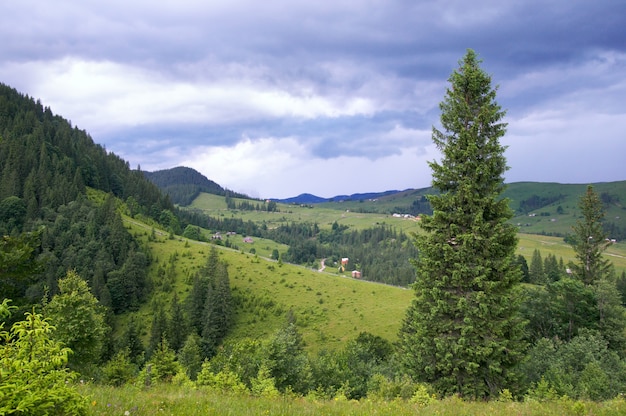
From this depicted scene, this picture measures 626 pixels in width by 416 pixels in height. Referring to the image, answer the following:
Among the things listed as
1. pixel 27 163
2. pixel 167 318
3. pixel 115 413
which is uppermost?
pixel 27 163

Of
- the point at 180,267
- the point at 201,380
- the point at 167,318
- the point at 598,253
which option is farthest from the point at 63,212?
the point at 598,253

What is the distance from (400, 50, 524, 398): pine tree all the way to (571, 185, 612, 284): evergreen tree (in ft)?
177

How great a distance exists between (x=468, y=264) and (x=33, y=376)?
21576mm

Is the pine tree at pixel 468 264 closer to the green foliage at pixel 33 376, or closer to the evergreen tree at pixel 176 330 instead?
the green foliage at pixel 33 376

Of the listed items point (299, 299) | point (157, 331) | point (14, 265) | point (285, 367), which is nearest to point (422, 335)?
point (285, 367)

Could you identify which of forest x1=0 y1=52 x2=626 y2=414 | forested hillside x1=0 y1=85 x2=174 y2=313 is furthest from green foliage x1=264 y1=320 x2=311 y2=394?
forested hillside x1=0 y1=85 x2=174 y2=313

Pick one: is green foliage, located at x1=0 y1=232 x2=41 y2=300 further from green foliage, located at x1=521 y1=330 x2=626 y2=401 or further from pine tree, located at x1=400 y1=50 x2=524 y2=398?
green foliage, located at x1=521 y1=330 x2=626 y2=401

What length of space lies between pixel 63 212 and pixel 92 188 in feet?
162

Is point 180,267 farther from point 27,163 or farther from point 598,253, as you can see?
point 598,253

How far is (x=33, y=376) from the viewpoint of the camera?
562 centimetres

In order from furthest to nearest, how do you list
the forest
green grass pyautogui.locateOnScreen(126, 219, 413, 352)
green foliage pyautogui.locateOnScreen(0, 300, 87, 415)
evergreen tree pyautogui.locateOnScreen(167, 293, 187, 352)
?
green grass pyautogui.locateOnScreen(126, 219, 413, 352) → evergreen tree pyautogui.locateOnScreen(167, 293, 187, 352) → the forest → green foliage pyautogui.locateOnScreen(0, 300, 87, 415)

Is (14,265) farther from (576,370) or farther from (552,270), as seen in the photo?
(552,270)

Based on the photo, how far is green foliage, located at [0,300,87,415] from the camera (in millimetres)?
5285

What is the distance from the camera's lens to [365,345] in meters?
54.8
